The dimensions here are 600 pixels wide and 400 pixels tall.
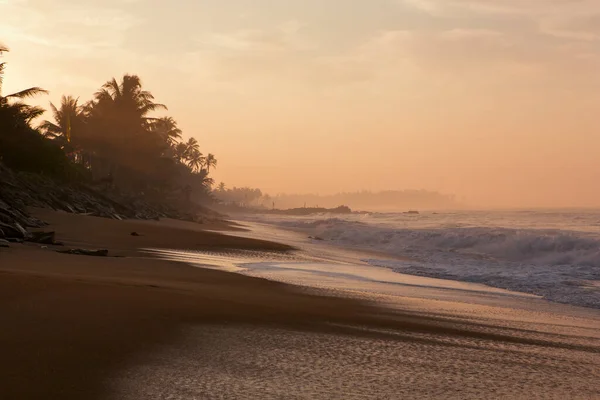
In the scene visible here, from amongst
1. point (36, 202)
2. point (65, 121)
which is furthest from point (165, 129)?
point (36, 202)

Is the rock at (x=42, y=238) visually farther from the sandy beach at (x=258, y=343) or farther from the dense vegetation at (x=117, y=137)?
the dense vegetation at (x=117, y=137)

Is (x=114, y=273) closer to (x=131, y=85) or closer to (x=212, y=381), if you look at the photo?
(x=212, y=381)

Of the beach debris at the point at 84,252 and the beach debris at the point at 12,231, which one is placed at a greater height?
the beach debris at the point at 12,231

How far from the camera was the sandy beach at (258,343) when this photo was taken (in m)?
3.77

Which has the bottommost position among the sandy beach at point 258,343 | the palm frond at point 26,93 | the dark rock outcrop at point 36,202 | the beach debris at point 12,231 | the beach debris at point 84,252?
the sandy beach at point 258,343

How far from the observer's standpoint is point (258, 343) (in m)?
4.99

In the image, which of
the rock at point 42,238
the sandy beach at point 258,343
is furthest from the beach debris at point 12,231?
the sandy beach at point 258,343

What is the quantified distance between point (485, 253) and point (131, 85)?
40617mm

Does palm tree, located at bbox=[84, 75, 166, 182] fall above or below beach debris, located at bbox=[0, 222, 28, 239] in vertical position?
above

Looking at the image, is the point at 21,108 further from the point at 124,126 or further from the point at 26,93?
the point at 124,126

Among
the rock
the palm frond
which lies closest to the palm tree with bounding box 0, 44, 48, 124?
the palm frond

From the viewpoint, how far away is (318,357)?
466 centimetres

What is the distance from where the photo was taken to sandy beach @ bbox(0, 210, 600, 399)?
3766 millimetres

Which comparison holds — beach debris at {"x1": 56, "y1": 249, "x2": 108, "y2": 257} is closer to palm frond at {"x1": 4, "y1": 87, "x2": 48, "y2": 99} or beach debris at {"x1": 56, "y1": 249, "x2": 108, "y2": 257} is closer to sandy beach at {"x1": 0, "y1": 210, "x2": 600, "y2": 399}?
sandy beach at {"x1": 0, "y1": 210, "x2": 600, "y2": 399}
